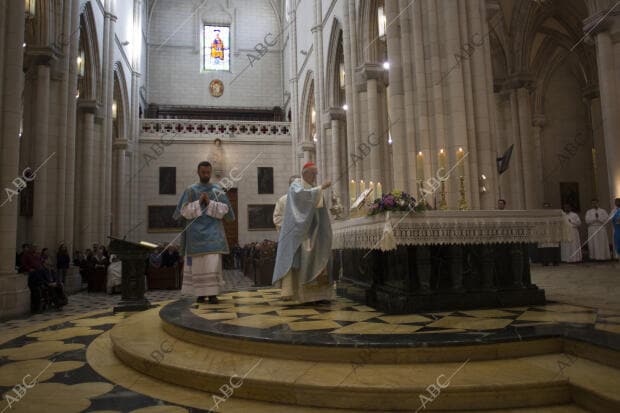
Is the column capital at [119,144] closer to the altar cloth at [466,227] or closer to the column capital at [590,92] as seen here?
the altar cloth at [466,227]

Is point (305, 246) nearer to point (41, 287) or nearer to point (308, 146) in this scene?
point (41, 287)

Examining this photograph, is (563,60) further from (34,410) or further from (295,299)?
(34,410)

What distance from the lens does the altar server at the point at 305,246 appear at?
545 cm

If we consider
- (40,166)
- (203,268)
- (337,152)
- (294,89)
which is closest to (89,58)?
(40,166)

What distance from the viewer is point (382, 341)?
3293 millimetres

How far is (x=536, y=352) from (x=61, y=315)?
7.01m

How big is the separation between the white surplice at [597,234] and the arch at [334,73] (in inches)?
376

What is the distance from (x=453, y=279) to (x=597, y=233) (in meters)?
10.8

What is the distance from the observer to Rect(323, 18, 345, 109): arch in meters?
17.8

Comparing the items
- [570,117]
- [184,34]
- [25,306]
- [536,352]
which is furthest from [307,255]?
[184,34]

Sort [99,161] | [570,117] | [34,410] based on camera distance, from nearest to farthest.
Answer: [34,410], [99,161], [570,117]

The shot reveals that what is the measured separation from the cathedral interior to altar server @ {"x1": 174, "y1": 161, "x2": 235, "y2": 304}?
0.22m

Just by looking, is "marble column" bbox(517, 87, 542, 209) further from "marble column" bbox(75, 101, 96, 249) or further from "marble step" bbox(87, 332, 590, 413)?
"marble step" bbox(87, 332, 590, 413)

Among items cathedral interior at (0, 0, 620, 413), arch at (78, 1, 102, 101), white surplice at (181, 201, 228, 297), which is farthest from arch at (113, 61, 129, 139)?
white surplice at (181, 201, 228, 297)
